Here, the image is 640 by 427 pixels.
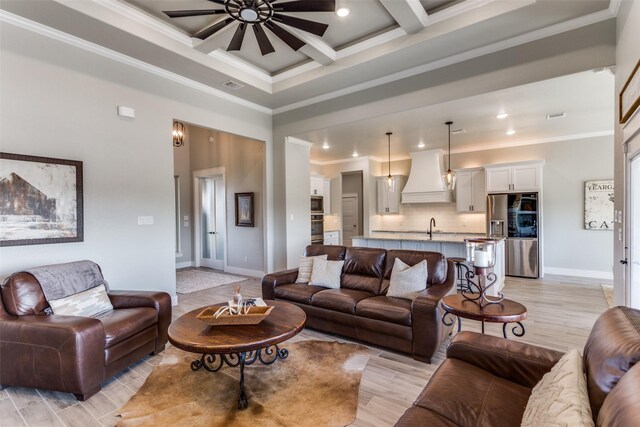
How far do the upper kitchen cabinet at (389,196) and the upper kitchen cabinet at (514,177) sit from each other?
87.9 inches

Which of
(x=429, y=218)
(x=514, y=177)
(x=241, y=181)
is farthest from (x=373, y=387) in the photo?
(x=429, y=218)

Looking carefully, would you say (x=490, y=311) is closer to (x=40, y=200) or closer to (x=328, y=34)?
(x=328, y=34)

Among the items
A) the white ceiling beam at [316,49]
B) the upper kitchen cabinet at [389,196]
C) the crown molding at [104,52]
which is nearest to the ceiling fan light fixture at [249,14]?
the white ceiling beam at [316,49]

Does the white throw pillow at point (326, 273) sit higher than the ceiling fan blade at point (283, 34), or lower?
lower

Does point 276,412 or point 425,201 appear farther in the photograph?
point 425,201

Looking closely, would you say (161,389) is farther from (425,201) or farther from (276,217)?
(425,201)

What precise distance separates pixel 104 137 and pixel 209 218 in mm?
4276

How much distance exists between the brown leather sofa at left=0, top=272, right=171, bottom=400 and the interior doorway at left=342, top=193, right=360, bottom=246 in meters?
7.43

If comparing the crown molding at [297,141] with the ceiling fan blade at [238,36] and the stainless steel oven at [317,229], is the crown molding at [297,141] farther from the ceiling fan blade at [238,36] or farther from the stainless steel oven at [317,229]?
the ceiling fan blade at [238,36]

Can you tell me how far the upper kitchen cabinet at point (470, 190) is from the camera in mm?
7418

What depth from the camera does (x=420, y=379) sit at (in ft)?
8.46

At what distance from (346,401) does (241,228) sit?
5106 millimetres

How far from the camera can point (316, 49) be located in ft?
12.9

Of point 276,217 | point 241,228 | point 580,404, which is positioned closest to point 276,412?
point 580,404
